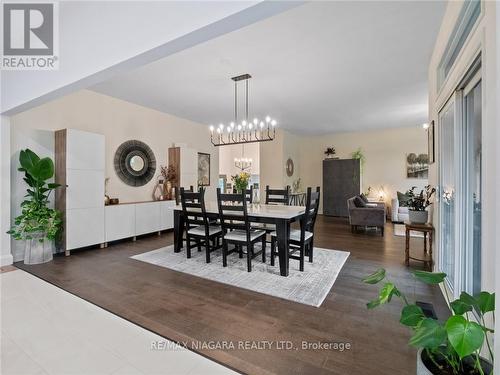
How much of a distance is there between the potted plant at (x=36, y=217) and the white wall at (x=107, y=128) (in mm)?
344

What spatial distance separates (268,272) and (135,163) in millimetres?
3739

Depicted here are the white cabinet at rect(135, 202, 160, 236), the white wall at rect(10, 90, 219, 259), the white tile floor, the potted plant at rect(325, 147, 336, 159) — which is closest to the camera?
the white tile floor

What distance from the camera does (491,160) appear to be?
4.30 ft

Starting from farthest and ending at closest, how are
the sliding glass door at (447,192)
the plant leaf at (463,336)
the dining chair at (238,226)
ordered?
1. the dining chair at (238,226)
2. the sliding glass door at (447,192)
3. the plant leaf at (463,336)

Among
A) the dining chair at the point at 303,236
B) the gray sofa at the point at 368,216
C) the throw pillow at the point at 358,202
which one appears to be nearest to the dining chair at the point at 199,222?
the dining chair at the point at 303,236

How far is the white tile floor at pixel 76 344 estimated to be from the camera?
1.54 metres

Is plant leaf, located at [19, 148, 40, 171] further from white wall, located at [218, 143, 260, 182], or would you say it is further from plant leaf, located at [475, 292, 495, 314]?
white wall, located at [218, 143, 260, 182]

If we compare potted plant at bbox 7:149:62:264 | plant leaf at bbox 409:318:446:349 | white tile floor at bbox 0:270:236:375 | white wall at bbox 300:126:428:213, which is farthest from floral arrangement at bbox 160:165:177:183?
plant leaf at bbox 409:318:446:349

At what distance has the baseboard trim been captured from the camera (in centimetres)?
336

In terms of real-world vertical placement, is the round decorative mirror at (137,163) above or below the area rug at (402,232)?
above

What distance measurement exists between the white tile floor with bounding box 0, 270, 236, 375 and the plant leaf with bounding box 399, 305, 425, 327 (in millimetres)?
1117

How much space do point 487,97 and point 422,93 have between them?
385cm

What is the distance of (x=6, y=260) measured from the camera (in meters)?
3.39

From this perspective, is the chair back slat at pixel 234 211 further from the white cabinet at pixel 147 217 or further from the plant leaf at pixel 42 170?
the plant leaf at pixel 42 170
